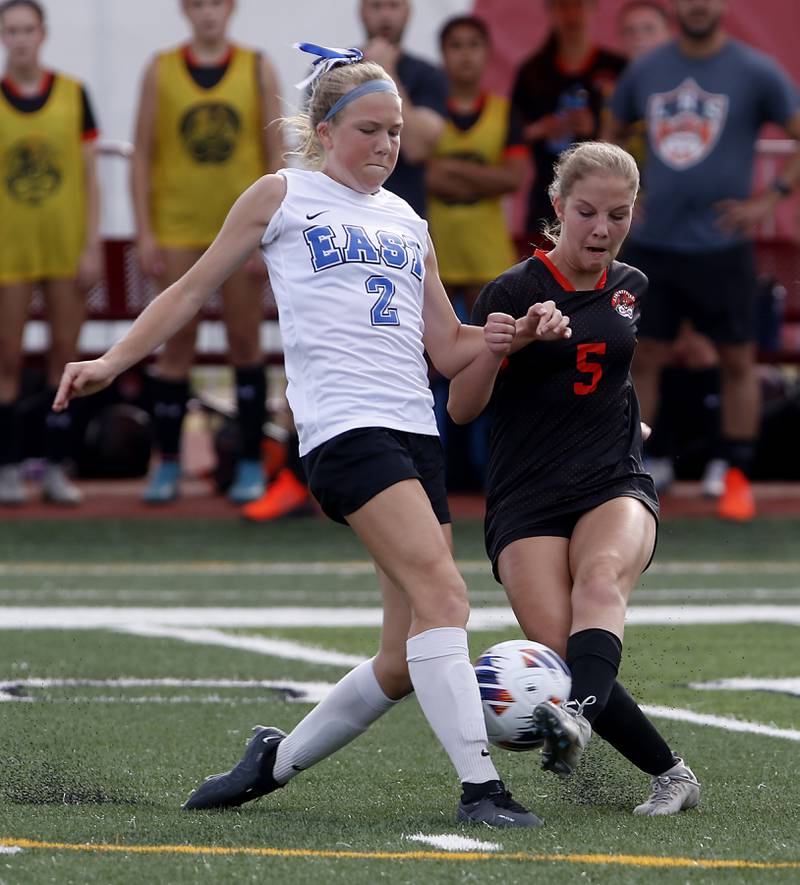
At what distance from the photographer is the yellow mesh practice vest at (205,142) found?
1061cm

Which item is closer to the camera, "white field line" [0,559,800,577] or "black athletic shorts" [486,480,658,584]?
"black athletic shorts" [486,480,658,584]

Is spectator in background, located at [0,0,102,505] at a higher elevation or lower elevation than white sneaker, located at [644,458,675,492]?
higher

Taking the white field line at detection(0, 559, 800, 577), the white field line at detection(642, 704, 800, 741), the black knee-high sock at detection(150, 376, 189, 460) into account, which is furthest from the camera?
the black knee-high sock at detection(150, 376, 189, 460)

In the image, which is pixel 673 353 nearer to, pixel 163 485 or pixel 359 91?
pixel 163 485

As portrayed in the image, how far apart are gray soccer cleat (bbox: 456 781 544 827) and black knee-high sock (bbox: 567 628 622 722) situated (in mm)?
248

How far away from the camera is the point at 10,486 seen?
11.3m

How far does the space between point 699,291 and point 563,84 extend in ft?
5.20

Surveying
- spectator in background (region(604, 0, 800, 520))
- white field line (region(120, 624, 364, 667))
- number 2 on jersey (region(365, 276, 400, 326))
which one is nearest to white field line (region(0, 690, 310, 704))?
white field line (region(120, 624, 364, 667))

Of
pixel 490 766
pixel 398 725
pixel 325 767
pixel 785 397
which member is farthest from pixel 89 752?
pixel 785 397

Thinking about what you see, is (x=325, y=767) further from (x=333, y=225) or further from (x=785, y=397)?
(x=785, y=397)

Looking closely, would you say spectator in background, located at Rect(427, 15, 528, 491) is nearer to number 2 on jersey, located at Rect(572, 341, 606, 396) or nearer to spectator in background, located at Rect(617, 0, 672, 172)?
spectator in background, located at Rect(617, 0, 672, 172)

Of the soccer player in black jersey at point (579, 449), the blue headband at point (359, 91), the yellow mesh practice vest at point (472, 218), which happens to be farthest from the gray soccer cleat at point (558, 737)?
the yellow mesh practice vest at point (472, 218)

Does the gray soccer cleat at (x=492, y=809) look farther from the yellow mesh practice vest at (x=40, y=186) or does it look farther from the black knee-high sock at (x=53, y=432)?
the yellow mesh practice vest at (x=40, y=186)

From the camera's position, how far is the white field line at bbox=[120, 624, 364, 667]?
6.95 m
